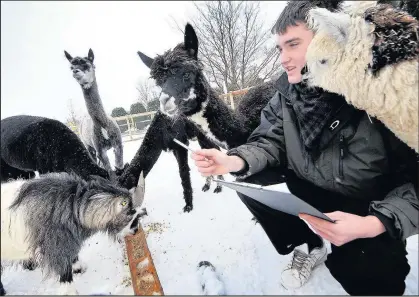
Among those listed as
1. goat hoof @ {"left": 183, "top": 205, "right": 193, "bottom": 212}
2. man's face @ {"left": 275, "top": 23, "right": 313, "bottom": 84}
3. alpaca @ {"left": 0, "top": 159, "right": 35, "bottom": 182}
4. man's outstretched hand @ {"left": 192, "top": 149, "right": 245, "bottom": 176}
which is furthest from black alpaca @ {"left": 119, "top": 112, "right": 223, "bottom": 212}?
man's face @ {"left": 275, "top": 23, "right": 313, "bottom": 84}

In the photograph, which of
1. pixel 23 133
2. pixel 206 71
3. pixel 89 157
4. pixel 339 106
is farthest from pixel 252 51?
Result: pixel 23 133

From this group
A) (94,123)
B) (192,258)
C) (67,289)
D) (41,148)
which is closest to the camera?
(67,289)

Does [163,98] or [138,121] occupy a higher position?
[163,98]

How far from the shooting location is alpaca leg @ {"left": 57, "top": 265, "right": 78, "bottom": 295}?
1689 mm

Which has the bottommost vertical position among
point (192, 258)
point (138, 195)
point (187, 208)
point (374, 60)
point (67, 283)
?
point (187, 208)

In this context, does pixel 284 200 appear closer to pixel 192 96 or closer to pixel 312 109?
pixel 312 109

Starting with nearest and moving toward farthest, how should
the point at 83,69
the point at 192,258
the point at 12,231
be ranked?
the point at 12,231
the point at 192,258
the point at 83,69

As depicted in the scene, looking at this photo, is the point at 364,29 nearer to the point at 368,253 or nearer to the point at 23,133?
the point at 368,253

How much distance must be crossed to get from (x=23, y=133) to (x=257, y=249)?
2.33m

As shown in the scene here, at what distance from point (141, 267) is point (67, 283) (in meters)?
0.46

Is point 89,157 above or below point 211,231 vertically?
above

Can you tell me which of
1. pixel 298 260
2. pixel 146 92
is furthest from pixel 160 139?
pixel 298 260

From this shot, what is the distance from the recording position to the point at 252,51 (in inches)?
81.8

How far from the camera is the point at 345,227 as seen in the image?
0.97 metres
